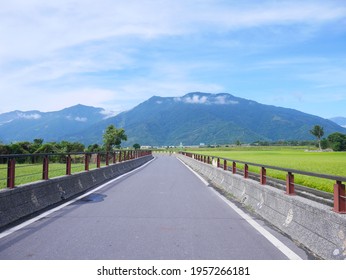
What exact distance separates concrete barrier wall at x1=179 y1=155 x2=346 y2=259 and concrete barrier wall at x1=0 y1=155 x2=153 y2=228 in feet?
18.1

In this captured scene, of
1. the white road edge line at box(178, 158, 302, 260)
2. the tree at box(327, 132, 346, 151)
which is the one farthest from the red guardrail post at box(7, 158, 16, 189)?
the tree at box(327, 132, 346, 151)

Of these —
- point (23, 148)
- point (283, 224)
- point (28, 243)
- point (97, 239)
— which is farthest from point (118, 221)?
point (23, 148)

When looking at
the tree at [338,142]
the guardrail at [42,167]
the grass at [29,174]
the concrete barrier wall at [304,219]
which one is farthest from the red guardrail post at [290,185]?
the tree at [338,142]

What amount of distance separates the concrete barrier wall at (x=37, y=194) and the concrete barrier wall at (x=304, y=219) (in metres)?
5.53

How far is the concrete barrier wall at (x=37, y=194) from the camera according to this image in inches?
365

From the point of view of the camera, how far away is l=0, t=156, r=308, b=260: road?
670cm

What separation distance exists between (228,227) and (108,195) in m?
6.74

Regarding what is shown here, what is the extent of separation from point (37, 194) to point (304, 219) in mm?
6783

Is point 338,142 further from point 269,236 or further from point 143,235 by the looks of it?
point 143,235

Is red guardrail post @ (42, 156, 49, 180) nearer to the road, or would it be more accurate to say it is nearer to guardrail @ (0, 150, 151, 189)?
guardrail @ (0, 150, 151, 189)

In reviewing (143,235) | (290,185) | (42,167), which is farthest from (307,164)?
(143,235)

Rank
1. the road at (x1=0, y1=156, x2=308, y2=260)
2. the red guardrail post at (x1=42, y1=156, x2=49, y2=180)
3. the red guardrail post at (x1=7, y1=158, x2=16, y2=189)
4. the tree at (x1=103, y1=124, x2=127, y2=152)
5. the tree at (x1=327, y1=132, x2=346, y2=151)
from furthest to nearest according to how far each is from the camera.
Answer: the tree at (x1=327, y1=132, x2=346, y2=151)
the tree at (x1=103, y1=124, x2=127, y2=152)
the red guardrail post at (x1=42, y1=156, x2=49, y2=180)
the red guardrail post at (x1=7, y1=158, x2=16, y2=189)
the road at (x1=0, y1=156, x2=308, y2=260)

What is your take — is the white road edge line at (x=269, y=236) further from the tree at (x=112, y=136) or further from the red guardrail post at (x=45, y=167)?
the tree at (x=112, y=136)
